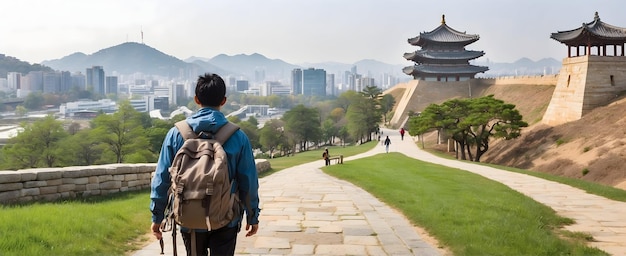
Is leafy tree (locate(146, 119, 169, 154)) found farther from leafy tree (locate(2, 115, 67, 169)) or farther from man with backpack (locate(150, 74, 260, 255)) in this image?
man with backpack (locate(150, 74, 260, 255))

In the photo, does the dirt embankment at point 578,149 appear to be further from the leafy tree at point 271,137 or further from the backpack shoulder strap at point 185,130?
the leafy tree at point 271,137

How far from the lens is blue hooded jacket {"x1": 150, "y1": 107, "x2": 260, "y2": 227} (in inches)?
129

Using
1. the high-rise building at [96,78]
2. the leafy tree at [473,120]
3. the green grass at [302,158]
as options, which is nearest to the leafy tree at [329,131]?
the green grass at [302,158]

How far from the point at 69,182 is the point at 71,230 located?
343 centimetres

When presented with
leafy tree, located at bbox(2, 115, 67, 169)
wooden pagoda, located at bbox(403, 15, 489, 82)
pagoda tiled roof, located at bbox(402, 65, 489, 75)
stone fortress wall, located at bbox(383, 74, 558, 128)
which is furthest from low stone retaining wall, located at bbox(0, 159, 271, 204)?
pagoda tiled roof, located at bbox(402, 65, 489, 75)

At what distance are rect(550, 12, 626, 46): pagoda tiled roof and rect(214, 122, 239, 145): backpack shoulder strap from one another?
2923cm

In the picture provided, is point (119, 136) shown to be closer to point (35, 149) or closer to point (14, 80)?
point (35, 149)

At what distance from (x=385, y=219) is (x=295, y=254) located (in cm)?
227

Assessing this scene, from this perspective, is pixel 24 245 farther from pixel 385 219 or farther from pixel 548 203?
pixel 548 203

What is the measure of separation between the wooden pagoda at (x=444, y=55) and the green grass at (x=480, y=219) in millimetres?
44908

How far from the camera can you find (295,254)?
546 centimetres

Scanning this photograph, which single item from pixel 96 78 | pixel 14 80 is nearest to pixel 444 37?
pixel 14 80

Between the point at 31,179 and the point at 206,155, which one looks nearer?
the point at 206,155

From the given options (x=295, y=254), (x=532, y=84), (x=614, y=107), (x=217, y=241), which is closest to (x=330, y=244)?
(x=295, y=254)
